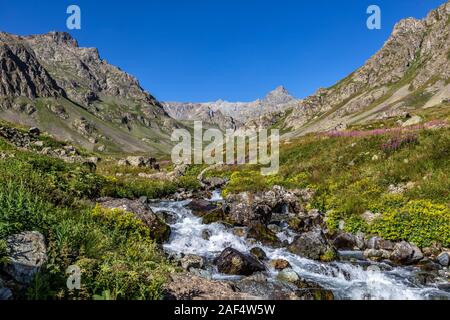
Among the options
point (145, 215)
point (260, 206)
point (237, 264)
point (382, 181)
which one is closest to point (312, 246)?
point (237, 264)

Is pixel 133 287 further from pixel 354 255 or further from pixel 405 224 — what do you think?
pixel 405 224

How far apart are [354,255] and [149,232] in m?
9.20

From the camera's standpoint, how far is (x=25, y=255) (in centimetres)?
705

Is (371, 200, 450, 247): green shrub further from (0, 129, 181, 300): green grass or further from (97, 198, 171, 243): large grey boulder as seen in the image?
(0, 129, 181, 300): green grass

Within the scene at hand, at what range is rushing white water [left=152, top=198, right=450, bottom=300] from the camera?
12664 millimetres

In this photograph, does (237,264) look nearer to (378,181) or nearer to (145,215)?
(145,215)

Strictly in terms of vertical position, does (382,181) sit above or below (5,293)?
above

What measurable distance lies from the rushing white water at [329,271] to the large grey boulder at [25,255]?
7.37 meters

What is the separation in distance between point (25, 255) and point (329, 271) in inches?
439

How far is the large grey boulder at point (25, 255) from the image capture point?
265 inches

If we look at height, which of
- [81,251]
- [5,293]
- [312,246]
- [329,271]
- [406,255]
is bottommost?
[329,271]

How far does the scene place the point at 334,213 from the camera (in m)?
20.7

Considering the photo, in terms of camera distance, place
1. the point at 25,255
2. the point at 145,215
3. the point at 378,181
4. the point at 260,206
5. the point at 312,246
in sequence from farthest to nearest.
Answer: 1. the point at 378,181
2. the point at 260,206
3. the point at 145,215
4. the point at 312,246
5. the point at 25,255
